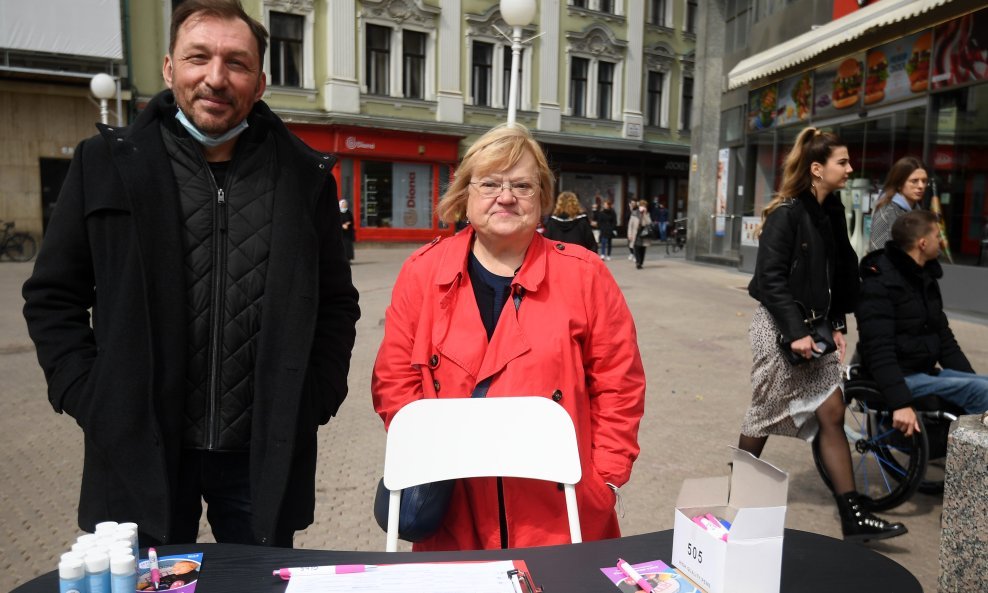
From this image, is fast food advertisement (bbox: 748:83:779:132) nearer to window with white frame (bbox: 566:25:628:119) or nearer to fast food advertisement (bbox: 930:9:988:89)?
fast food advertisement (bbox: 930:9:988:89)

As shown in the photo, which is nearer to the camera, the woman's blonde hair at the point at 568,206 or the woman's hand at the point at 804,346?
the woman's hand at the point at 804,346

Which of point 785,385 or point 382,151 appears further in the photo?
point 382,151

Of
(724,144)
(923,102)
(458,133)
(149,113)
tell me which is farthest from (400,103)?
(149,113)

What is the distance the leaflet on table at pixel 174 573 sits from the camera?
1533 millimetres

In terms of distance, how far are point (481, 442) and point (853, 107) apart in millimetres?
13524

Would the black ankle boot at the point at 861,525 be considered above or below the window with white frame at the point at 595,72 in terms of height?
below

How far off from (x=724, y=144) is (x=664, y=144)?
43.7 feet

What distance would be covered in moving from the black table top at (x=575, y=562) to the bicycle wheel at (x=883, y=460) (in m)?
2.47

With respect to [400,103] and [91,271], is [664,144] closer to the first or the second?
[400,103]

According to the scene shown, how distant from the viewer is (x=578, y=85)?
2955 cm

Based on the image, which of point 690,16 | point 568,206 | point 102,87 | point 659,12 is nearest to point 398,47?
point 102,87

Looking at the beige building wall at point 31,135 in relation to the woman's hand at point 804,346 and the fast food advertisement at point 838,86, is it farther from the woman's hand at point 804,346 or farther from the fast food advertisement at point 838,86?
the woman's hand at point 804,346

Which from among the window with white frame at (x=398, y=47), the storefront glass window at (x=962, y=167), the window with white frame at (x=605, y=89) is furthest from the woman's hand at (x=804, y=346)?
the window with white frame at (x=605, y=89)

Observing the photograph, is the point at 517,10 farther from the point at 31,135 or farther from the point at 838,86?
the point at 31,135
